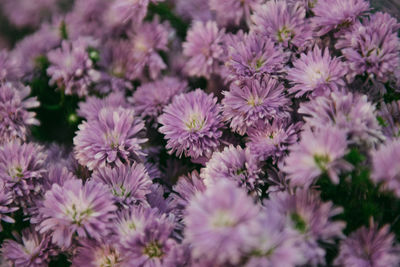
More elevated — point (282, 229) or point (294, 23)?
point (294, 23)

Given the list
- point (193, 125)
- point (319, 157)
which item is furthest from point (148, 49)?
point (319, 157)

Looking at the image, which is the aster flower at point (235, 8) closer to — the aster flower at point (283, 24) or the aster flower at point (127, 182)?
the aster flower at point (283, 24)

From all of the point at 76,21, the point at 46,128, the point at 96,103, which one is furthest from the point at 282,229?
the point at 76,21

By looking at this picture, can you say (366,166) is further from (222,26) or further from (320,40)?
(222,26)

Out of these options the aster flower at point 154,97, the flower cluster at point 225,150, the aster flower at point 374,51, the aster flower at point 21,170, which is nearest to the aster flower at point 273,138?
the flower cluster at point 225,150

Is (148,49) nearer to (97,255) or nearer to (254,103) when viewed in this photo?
(254,103)

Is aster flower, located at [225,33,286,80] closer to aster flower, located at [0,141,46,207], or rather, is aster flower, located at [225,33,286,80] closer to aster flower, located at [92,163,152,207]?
aster flower, located at [92,163,152,207]
